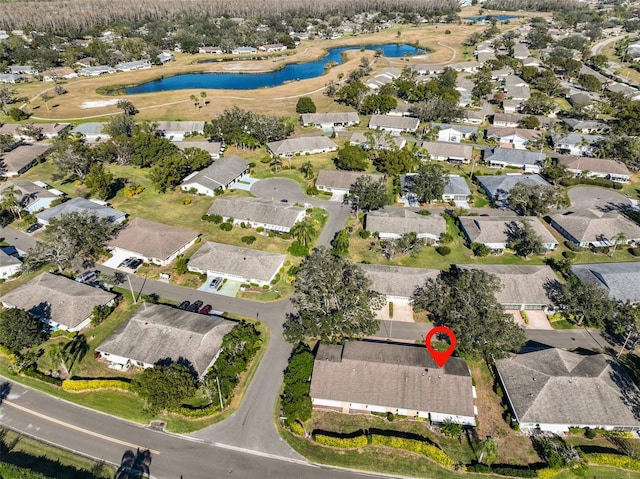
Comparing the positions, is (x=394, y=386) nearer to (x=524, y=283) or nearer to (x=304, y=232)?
(x=524, y=283)

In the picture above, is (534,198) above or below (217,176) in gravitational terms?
above

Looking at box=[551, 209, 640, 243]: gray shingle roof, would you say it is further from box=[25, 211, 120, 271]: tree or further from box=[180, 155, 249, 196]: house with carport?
box=[25, 211, 120, 271]: tree

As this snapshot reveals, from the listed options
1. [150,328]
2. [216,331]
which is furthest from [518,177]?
[150,328]

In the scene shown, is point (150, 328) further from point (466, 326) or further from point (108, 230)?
point (466, 326)

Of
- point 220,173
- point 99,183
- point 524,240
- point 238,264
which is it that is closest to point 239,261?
point 238,264

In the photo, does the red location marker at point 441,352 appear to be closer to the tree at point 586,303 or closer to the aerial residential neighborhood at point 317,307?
the aerial residential neighborhood at point 317,307

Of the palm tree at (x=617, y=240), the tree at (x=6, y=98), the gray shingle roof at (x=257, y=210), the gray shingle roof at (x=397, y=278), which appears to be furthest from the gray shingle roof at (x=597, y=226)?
the tree at (x=6, y=98)


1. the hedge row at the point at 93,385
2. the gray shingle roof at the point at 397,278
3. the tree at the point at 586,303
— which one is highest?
the tree at the point at 586,303
